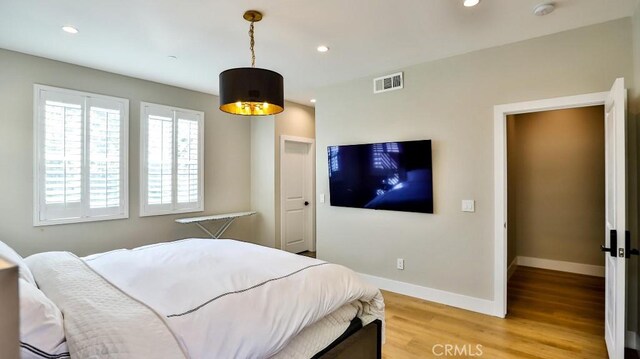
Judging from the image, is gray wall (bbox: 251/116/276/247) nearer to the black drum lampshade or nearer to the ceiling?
the ceiling

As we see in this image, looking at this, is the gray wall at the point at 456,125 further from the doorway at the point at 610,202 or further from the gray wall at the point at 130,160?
the gray wall at the point at 130,160

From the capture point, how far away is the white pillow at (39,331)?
3.45 ft

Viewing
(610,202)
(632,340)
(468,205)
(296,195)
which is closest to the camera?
(610,202)

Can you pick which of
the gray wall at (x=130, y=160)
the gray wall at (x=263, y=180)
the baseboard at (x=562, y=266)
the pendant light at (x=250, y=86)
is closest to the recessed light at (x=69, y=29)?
the gray wall at (x=130, y=160)

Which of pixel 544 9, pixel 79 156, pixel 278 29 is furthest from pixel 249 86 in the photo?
pixel 79 156

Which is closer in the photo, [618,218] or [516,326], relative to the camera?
[618,218]

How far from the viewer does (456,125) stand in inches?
132

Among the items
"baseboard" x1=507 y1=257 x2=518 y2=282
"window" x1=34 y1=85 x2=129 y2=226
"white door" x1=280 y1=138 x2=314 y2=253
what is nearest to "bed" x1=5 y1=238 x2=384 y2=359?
"window" x1=34 y1=85 x2=129 y2=226

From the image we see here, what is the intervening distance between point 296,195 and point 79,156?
3.07 meters

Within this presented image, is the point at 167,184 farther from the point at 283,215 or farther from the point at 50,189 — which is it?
the point at 283,215

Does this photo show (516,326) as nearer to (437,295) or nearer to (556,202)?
(437,295)

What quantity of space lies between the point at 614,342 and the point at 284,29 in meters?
3.39

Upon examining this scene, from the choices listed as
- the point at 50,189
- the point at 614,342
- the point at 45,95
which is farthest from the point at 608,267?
the point at 45,95

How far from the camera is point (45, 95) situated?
10.9ft
